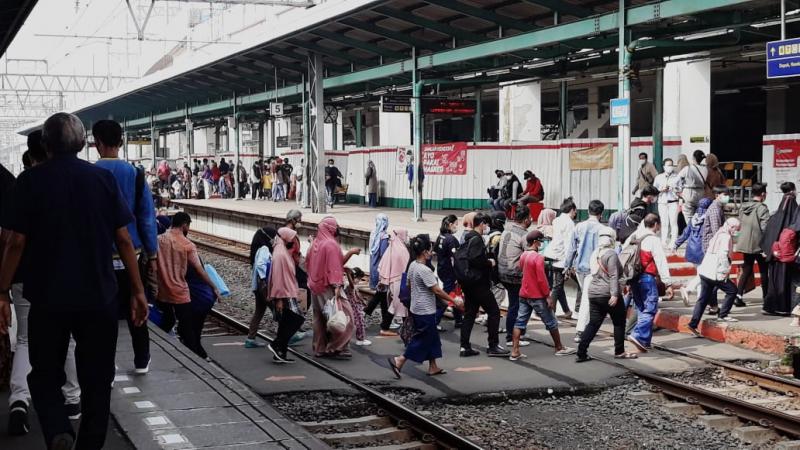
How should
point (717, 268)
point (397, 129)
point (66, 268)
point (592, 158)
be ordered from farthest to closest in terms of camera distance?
point (397, 129)
point (592, 158)
point (717, 268)
point (66, 268)

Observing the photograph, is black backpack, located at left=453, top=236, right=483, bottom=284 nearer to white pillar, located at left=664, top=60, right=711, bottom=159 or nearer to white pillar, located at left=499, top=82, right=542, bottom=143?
white pillar, located at left=664, top=60, right=711, bottom=159

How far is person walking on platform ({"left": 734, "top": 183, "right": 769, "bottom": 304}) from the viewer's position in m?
13.7

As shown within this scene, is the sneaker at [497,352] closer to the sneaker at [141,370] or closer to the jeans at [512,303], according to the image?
the jeans at [512,303]

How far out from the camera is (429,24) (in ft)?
69.7

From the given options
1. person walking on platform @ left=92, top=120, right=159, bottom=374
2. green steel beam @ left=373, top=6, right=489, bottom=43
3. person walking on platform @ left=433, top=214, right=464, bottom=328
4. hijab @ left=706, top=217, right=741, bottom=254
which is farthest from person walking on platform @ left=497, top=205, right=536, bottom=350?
green steel beam @ left=373, top=6, right=489, bottom=43

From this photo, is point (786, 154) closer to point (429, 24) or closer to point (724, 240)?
point (724, 240)

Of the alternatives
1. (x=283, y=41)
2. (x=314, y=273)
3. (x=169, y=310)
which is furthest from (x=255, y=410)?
(x=283, y=41)

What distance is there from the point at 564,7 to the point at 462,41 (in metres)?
5.12

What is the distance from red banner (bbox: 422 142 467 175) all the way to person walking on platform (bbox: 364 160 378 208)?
2.97m

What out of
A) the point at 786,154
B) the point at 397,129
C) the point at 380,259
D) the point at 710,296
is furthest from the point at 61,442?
the point at 397,129

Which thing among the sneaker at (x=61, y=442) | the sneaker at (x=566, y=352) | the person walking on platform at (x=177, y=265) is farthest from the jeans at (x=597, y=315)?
the sneaker at (x=61, y=442)

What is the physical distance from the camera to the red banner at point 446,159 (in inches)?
1166

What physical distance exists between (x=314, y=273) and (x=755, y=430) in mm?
4981

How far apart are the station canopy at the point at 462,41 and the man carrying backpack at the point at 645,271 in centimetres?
479
